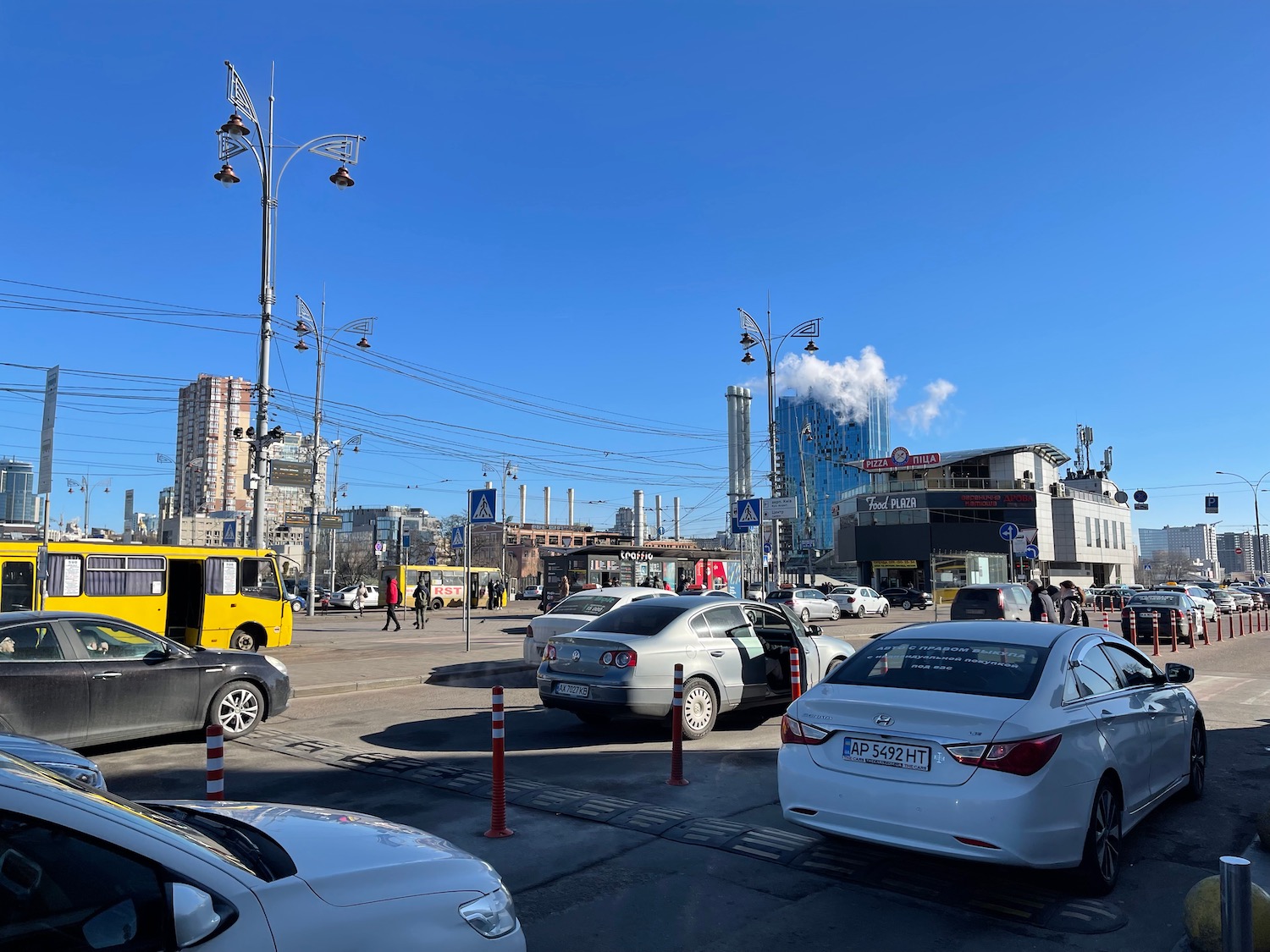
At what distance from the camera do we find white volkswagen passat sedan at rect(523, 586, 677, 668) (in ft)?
48.4

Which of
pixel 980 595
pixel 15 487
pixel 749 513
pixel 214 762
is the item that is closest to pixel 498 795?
pixel 214 762

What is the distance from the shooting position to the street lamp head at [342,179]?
19.9 m

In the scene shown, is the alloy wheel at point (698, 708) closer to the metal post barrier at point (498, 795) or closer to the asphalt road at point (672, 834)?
the asphalt road at point (672, 834)

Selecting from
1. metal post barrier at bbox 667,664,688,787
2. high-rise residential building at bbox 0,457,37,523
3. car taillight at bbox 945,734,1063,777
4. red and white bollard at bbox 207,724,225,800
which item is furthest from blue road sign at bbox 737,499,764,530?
high-rise residential building at bbox 0,457,37,523

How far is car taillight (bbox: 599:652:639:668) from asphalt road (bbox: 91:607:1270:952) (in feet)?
2.79

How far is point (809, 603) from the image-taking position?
1464 inches

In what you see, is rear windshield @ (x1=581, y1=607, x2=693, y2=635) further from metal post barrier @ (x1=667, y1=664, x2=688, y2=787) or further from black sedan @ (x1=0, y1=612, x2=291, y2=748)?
black sedan @ (x1=0, y1=612, x2=291, y2=748)

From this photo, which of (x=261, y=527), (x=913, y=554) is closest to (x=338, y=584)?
(x=913, y=554)

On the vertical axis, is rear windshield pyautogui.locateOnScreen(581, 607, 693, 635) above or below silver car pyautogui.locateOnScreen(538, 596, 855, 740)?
above

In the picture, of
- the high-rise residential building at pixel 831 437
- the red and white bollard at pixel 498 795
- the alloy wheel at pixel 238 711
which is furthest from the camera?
the high-rise residential building at pixel 831 437

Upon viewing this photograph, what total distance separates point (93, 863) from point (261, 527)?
2152 cm

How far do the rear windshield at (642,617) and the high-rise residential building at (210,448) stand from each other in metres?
41.6

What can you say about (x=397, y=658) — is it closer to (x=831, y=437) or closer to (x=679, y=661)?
(x=679, y=661)

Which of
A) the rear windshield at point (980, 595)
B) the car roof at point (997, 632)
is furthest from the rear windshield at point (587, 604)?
the rear windshield at point (980, 595)
